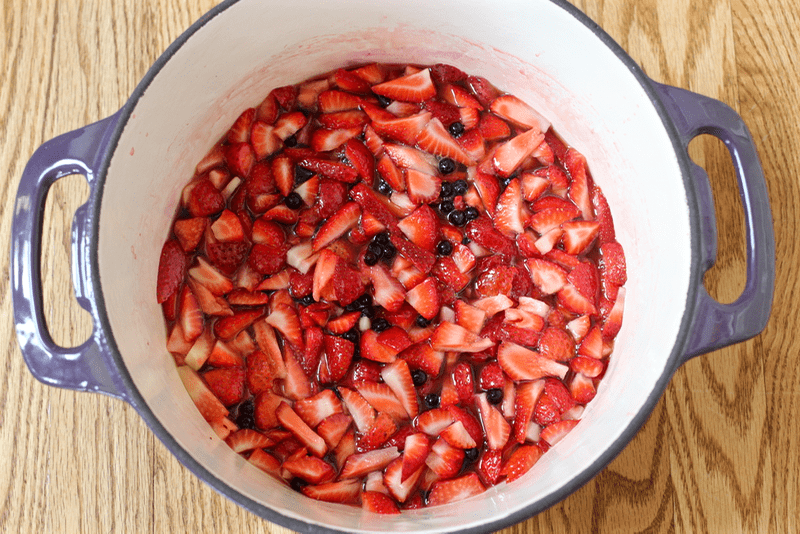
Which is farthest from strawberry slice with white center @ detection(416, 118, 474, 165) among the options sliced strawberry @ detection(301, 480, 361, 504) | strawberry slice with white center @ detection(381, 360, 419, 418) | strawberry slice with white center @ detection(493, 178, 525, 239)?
sliced strawberry @ detection(301, 480, 361, 504)

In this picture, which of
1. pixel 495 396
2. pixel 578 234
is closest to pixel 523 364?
pixel 495 396

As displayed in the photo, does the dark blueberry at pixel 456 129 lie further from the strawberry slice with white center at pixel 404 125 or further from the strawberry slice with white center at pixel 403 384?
the strawberry slice with white center at pixel 403 384

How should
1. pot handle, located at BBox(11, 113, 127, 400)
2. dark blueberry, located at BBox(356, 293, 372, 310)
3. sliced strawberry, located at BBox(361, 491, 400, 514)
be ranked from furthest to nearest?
dark blueberry, located at BBox(356, 293, 372, 310)
sliced strawberry, located at BBox(361, 491, 400, 514)
pot handle, located at BBox(11, 113, 127, 400)

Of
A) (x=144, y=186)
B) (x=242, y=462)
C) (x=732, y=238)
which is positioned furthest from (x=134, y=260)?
(x=732, y=238)

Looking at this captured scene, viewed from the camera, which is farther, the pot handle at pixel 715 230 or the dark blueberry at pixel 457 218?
the dark blueberry at pixel 457 218

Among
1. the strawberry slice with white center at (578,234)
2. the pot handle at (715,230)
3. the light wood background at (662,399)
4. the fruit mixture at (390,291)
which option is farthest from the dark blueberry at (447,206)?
the light wood background at (662,399)

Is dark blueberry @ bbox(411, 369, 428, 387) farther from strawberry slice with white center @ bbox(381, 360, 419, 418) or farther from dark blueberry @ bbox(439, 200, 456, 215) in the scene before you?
dark blueberry @ bbox(439, 200, 456, 215)

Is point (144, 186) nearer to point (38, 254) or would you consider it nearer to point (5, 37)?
point (38, 254)
